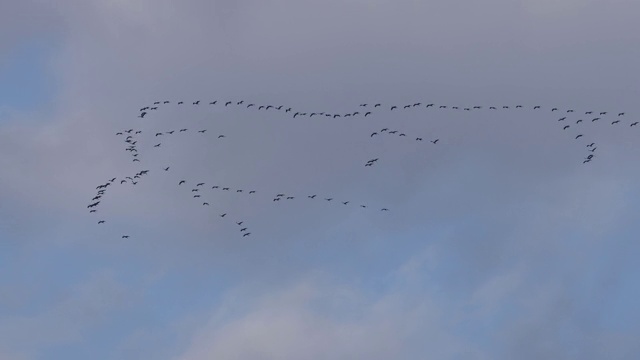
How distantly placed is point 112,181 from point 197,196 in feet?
56.9

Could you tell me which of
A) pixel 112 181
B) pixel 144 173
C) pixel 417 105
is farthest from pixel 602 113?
pixel 112 181

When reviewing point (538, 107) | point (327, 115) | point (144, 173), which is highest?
point (144, 173)

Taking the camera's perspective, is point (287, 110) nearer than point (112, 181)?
Yes

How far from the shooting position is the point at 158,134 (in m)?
101

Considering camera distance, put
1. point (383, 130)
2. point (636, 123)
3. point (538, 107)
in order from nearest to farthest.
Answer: point (538, 107), point (383, 130), point (636, 123)

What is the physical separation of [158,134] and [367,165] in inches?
1551

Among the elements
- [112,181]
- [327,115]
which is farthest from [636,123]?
[112,181]

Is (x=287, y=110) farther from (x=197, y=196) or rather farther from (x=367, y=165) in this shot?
(x=197, y=196)

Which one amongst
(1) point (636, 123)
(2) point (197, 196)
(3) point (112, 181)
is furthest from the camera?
(2) point (197, 196)

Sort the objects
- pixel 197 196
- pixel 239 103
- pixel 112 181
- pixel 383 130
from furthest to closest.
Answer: pixel 197 196
pixel 112 181
pixel 383 130
pixel 239 103

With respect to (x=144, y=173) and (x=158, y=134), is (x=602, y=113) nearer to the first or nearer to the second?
(x=158, y=134)

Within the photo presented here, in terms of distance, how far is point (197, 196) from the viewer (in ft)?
458

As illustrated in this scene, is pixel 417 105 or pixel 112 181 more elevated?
pixel 112 181

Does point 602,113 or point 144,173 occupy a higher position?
point 144,173
